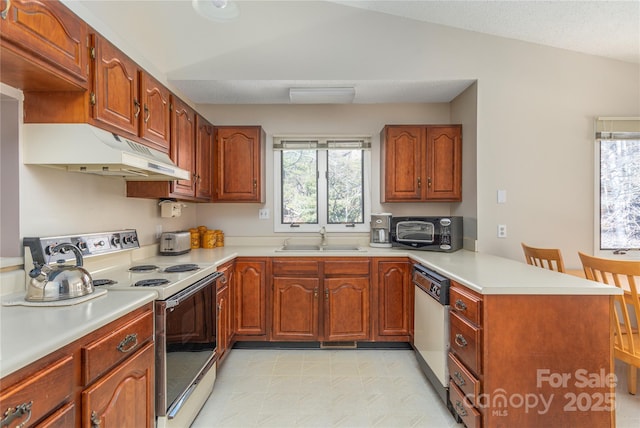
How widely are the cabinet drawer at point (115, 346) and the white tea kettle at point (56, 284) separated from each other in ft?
0.82

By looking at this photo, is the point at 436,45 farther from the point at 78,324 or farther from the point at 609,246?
the point at 78,324

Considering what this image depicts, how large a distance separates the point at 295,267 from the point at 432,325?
1.20 meters

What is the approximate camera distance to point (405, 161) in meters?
2.98

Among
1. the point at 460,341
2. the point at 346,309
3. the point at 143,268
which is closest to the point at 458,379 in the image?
the point at 460,341

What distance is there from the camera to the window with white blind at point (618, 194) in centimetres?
266

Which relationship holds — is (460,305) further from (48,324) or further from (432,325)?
(48,324)

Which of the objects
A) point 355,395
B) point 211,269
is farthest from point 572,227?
point 211,269

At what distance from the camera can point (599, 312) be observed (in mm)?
1447

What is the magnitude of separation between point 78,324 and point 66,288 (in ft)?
1.11

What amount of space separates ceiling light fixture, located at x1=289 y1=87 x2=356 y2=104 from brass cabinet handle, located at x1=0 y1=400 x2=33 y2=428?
262 cm

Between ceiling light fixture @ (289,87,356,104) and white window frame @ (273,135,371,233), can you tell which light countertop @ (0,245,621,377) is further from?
ceiling light fixture @ (289,87,356,104)

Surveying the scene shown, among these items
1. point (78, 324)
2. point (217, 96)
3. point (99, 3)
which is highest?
point (99, 3)

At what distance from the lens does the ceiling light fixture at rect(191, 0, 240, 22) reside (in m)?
2.54

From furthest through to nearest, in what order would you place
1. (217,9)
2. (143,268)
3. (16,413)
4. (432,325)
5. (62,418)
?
(217,9) < (432,325) < (143,268) < (62,418) < (16,413)
